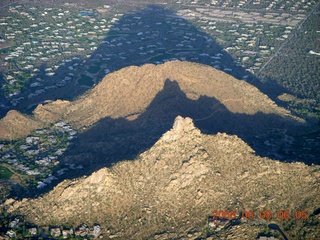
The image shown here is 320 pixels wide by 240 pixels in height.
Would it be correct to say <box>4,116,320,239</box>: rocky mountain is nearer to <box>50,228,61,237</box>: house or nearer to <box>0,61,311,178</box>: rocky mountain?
<box>50,228,61,237</box>: house

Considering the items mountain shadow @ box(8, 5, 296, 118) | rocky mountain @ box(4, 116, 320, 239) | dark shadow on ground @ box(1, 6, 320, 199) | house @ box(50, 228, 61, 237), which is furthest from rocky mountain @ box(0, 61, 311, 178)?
house @ box(50, 228, 61, 237)

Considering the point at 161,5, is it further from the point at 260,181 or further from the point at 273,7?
the point at 260,181

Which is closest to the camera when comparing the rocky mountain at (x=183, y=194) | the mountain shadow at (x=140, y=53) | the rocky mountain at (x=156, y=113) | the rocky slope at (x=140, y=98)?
the rocky mountain at (x=183, y=194)

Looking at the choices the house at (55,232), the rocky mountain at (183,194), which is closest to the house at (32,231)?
the rocky mountain at (183,194)

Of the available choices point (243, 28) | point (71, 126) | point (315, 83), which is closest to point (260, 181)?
point (71, 126)

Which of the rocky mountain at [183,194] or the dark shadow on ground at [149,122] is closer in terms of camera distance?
the rocky mountain at [183,194]

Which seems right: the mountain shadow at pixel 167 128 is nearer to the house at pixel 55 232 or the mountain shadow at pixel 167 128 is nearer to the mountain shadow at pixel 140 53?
the house at pixel 55 232
